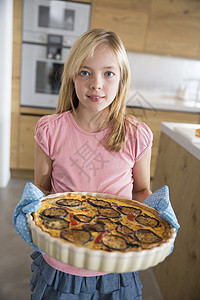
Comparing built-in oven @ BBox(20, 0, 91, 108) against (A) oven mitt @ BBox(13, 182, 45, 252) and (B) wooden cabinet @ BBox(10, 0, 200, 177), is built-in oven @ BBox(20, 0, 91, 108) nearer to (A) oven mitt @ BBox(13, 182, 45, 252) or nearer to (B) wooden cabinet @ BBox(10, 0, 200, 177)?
(B) wooden cabinet @ BBox(10, 0, 200, 177)

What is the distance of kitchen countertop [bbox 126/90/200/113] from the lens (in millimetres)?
3148

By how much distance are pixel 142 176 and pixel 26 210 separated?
0.46 m

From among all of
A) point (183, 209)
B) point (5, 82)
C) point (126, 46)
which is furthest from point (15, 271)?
point (126, 46)

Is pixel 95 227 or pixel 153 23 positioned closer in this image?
pixel 95 227

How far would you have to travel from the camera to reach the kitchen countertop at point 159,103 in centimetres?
315

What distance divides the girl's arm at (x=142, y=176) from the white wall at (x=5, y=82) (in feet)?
6.38

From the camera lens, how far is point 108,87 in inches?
38.0

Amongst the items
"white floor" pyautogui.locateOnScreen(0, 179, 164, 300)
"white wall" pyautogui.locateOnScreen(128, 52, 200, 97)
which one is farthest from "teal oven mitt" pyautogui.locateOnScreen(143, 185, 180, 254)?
"white wall" pyautogui.locateOnScreen(128, 52, 200, 97)

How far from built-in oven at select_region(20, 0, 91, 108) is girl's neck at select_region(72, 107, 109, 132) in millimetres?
1759

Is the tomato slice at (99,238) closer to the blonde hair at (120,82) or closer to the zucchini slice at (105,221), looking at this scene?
the zucchini slice at (105,221)

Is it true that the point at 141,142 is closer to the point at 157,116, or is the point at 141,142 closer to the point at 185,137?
the point at 185,137

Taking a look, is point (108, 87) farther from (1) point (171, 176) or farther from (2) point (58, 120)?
(1) point (171, 176)

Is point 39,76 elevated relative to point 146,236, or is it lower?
elevated

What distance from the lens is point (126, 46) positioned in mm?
3010
